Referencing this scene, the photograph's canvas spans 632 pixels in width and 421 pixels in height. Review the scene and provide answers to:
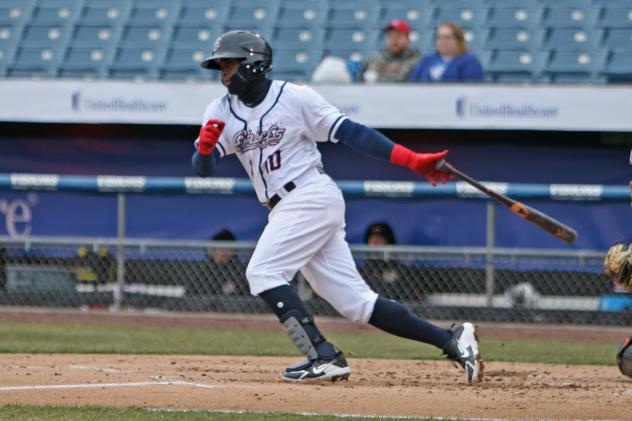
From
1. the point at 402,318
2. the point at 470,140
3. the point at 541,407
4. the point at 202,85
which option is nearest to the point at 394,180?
the point at 470,140

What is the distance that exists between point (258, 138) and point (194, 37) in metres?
7.90

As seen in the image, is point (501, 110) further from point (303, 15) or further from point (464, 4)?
point (303, 15)

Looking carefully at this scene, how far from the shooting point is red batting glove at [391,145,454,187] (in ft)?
20.3

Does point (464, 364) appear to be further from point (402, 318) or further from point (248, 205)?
point (248, 205)

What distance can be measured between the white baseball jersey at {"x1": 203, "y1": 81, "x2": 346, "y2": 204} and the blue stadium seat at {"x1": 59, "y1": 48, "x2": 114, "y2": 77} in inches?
303

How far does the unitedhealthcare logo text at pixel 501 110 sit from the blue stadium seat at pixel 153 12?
4.42 m

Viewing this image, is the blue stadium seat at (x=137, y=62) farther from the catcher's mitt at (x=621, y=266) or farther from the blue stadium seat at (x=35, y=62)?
the catcher's mitt at (x=621, y=266)

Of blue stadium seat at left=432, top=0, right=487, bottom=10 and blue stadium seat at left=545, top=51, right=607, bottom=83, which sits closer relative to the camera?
blue stadium seat at left=545, top=51, right=607, bottom=83

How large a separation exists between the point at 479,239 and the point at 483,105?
1.25 metres

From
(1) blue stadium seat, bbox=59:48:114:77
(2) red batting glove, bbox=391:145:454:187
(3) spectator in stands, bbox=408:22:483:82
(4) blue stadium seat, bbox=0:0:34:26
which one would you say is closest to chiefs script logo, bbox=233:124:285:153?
(2) red batting glove, bbox=391:145:454:187

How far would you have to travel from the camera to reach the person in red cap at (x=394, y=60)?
11.9 meters

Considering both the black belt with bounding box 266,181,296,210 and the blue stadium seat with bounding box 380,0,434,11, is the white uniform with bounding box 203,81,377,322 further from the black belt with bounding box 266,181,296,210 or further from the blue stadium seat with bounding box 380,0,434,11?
the blue stadium seat with bounding box 380,0,434,11

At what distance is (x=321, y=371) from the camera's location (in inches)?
255

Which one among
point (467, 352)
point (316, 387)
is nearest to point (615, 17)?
point (467, 352)
